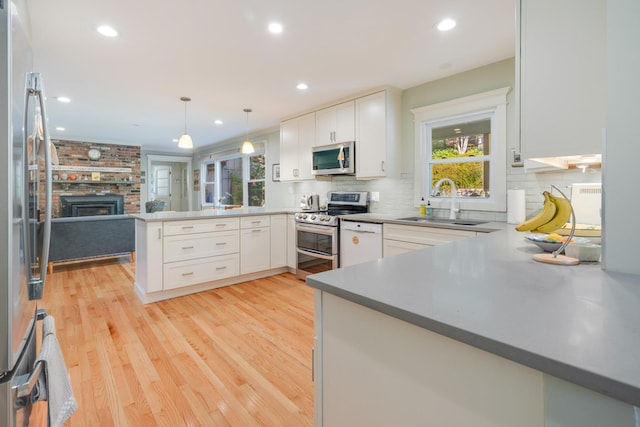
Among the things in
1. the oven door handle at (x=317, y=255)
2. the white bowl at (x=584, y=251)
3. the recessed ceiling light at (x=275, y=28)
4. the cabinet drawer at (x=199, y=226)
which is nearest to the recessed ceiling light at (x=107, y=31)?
the recessed ceiling light at (x=275, y=28)

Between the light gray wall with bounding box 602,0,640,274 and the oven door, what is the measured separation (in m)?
2.85

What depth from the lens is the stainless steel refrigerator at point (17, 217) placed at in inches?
32.3

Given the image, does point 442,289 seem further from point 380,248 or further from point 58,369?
point 380,248

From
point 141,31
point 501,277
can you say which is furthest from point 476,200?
point 141,31

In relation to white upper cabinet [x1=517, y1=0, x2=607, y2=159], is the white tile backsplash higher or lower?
lower

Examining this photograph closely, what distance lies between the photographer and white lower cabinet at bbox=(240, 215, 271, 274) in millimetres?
3959

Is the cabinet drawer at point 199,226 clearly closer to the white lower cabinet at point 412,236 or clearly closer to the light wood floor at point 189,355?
the light wood floor at point 189,355

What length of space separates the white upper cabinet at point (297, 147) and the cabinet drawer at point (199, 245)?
4.84 feet

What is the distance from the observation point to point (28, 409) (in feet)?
3.24

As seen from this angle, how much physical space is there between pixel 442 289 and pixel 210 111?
15.5 feet

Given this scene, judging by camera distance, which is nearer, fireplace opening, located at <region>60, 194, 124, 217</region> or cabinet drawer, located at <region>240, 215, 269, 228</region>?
cabinet drawer, located at <region>240, 215, 269, 228</region>

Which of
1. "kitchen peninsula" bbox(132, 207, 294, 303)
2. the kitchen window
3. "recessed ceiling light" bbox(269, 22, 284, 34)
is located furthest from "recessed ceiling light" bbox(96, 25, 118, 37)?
the kitchen window

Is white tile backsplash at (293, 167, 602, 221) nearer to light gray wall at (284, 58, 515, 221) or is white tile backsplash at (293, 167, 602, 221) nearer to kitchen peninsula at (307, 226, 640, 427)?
light gray wall at (284, 58, 515, 221)

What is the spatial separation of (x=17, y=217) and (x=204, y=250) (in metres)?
2.77
